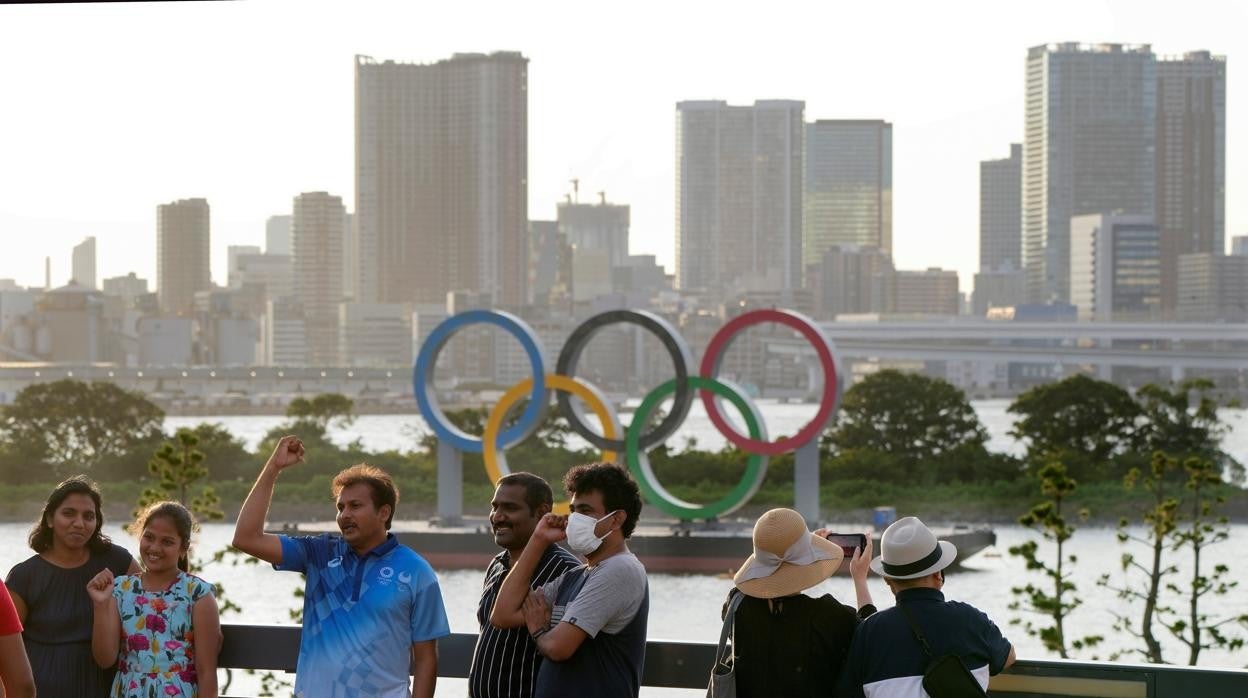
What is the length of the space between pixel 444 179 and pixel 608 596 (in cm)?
8459

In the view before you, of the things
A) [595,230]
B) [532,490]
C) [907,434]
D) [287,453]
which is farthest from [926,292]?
[532,490]

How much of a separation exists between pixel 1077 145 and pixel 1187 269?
32.9 ft

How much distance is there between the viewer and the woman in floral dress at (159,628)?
3434 millimetres

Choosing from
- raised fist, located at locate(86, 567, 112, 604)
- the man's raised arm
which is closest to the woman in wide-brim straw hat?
the man's raised arm

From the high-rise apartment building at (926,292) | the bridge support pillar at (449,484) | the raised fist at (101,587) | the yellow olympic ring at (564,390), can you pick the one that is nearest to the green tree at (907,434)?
the bridge support pillar at (449,484)

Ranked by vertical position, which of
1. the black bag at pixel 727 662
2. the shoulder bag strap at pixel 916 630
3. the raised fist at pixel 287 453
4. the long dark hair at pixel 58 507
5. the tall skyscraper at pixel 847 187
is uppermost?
the tall skyscraper at pixel 847 187

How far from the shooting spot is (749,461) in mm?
22703

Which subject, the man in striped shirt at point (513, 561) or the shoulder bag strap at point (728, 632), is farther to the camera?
the man in striped shirt at point (513, 561)

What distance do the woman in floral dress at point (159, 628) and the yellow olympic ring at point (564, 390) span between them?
1818cm

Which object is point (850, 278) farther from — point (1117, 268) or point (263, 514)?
point (263, 514)

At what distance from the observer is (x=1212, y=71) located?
84.4 m

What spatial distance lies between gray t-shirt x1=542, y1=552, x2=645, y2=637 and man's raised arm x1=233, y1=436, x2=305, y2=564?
2.28 feet

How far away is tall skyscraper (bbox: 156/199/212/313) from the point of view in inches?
2891

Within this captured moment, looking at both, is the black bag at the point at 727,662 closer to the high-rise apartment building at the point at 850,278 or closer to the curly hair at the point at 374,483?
the curly hair at the point at 374,483
